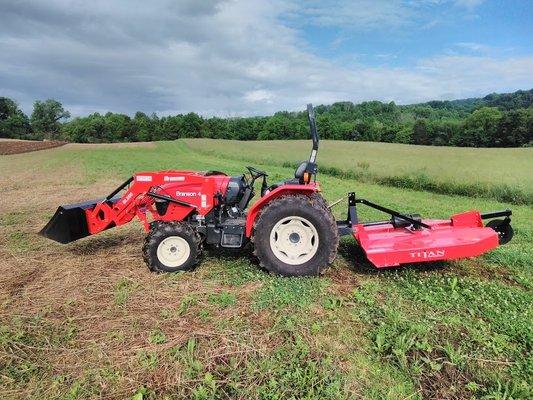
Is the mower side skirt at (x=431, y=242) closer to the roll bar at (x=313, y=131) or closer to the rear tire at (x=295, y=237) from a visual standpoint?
the rear tire at (x=295, y=237)

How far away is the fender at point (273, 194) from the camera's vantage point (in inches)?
203

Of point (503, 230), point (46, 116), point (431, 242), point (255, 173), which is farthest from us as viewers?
point (46, 116)

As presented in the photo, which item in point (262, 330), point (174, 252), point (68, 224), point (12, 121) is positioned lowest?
point (262, 330)

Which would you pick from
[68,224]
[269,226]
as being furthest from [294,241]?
[68,224]

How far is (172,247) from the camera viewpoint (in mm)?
5379

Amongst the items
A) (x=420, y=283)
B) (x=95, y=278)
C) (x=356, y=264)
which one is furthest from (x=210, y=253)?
(x=420, y=283)

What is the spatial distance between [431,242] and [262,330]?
7.98ft

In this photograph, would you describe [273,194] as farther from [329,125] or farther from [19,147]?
[329,125]

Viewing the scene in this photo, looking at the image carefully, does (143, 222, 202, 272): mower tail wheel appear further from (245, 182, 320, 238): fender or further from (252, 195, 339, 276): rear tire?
(252, 195, 339, 276): rear tire

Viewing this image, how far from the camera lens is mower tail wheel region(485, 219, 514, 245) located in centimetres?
525

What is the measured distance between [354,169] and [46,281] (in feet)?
51.8

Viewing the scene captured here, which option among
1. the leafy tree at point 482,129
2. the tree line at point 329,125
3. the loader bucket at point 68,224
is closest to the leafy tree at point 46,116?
the tree line at point 329,125

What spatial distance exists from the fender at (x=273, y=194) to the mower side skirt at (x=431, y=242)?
0.85m

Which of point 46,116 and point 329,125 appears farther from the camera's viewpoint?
point 46,116
